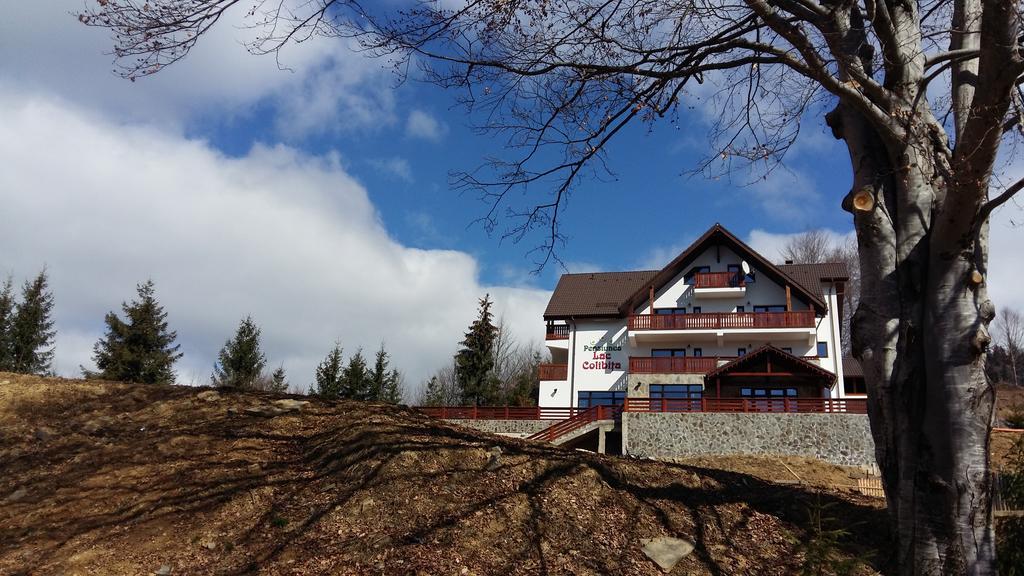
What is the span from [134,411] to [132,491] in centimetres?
381

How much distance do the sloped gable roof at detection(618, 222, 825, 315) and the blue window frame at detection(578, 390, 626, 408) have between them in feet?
12.9

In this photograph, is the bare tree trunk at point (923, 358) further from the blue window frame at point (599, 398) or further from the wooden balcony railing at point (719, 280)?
the wooden balcony railing at point (719, 280)

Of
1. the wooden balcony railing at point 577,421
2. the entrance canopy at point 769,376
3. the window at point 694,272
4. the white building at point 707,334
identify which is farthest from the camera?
the window at point 694,272

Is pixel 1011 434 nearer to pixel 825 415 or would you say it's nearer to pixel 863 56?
pixel 825 415

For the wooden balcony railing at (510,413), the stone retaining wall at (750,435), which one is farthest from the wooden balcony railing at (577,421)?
the stone retaining wall at (750,435)

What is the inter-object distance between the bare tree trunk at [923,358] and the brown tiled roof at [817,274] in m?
25.1

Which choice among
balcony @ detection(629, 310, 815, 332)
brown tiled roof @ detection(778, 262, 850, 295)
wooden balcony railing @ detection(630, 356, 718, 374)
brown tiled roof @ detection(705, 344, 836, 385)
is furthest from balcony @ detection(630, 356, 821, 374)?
brown tiled roof @ detection(778, 262, 850, 295)

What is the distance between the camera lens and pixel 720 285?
98.5ft

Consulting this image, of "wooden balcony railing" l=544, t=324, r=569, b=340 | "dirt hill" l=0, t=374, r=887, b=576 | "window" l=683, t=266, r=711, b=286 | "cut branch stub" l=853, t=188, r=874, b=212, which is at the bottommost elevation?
"dirt hill" l=0, t=374, r=887, b=576

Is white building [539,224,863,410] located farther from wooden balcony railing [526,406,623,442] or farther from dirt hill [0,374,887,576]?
dirt hill [0,374,887,576]

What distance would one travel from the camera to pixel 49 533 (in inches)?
262

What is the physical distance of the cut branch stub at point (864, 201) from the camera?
245 inches

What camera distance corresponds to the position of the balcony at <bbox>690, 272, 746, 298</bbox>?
97.9ft

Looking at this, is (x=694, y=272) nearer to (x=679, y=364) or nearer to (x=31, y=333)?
(x=679, y=364)
